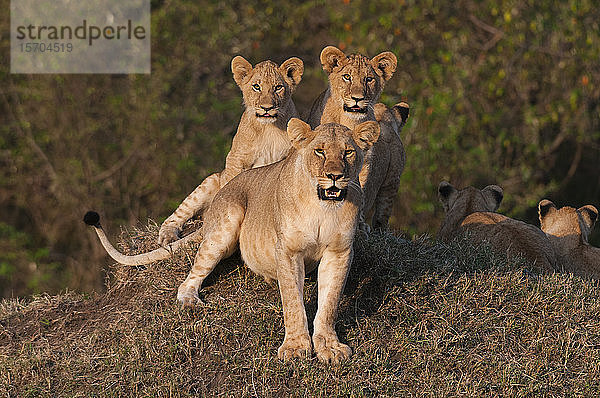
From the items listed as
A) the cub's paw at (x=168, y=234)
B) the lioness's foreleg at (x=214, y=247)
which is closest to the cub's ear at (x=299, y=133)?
the lioness's foreleg at (x=214, y=247)

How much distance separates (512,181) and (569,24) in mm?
2255

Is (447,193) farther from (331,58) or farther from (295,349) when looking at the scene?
(295,349)

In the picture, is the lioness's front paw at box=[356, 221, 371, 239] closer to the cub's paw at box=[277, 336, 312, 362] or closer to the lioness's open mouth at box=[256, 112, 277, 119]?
the lioness's open mouth at box=[256, 112, 277, 119]

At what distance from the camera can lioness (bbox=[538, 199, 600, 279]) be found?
7492mm

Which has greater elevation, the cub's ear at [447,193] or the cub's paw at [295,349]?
the cub's ear at [447,193]

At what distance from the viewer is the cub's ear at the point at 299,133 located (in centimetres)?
492

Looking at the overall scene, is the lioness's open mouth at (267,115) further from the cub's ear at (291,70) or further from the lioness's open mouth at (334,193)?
the lioness's open mouth at (334,193)

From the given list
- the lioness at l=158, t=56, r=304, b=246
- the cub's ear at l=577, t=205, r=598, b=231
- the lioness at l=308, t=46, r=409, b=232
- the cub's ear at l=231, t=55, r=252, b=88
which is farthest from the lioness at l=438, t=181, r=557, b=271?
the cub's ear at l=231, t=55, r=252, b=88

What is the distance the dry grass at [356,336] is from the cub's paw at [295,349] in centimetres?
5

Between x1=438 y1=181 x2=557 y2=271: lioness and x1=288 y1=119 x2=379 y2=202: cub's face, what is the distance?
7.86ft

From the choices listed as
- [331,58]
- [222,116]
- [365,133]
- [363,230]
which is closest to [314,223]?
[365,133]

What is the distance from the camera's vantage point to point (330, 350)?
5031mm

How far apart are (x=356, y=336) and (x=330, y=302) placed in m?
0.42

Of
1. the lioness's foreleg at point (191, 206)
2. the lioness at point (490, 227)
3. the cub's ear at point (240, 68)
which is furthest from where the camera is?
the lioness at point (490, 227)
